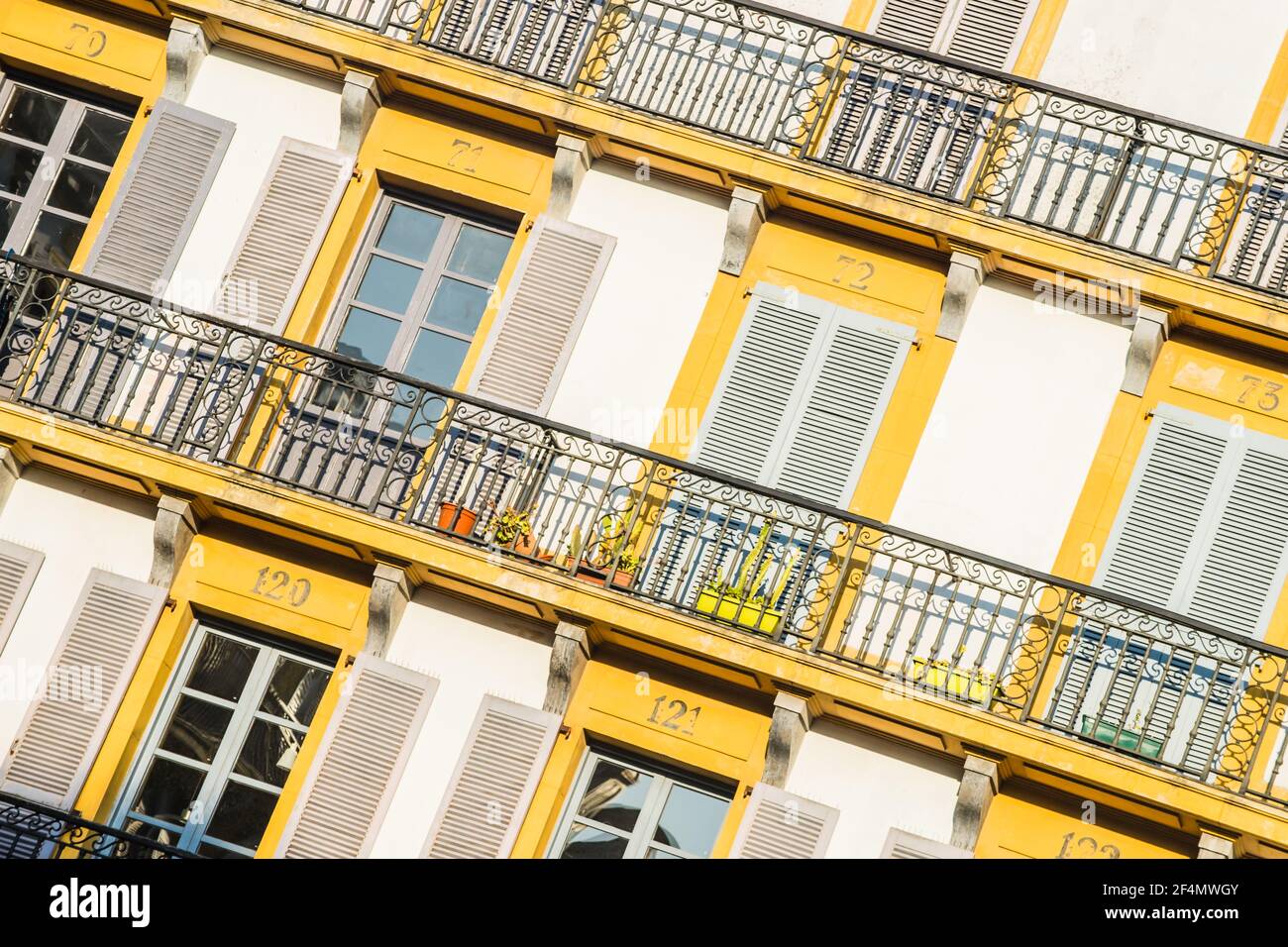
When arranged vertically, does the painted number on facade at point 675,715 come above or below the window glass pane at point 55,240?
below

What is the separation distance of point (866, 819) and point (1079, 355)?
3.93 meters

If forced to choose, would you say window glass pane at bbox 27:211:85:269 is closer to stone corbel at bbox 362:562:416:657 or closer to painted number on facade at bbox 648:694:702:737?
stone corbel at bbox 362:562:416:657

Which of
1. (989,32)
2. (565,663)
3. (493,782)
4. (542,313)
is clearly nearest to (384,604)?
(565,663)

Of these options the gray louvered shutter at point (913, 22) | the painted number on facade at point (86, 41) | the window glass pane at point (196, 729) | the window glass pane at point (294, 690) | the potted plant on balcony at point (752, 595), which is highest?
the gray louvered shutter at point (913, 22)

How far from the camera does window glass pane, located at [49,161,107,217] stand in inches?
587

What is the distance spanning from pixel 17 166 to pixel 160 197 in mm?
1505

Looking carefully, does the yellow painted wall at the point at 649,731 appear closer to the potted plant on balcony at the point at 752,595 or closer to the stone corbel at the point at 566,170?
the potted plant on balcony at the point at 752,595

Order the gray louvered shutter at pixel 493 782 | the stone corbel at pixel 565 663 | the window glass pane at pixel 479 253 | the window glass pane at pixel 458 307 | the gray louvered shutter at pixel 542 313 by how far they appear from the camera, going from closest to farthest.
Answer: the gray louvered shutter at pixel 493 782
the stone corbel at pixel 565 663
the gray louvered shutter at pixel 542 313
the window glass pane at pixel 458 307
the window glass pane at pixel 479 253

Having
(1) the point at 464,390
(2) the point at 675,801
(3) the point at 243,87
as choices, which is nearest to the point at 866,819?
(2) the point at 675,801

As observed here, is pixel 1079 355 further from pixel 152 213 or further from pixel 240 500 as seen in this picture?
pixel 152 213

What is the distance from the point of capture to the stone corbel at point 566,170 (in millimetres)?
14203

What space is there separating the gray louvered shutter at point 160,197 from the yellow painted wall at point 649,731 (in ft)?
15.9

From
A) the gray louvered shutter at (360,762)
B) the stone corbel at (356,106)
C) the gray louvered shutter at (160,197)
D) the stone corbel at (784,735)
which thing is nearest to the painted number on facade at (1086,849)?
the stone corbel at (784,735)

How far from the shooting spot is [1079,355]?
13844mm
